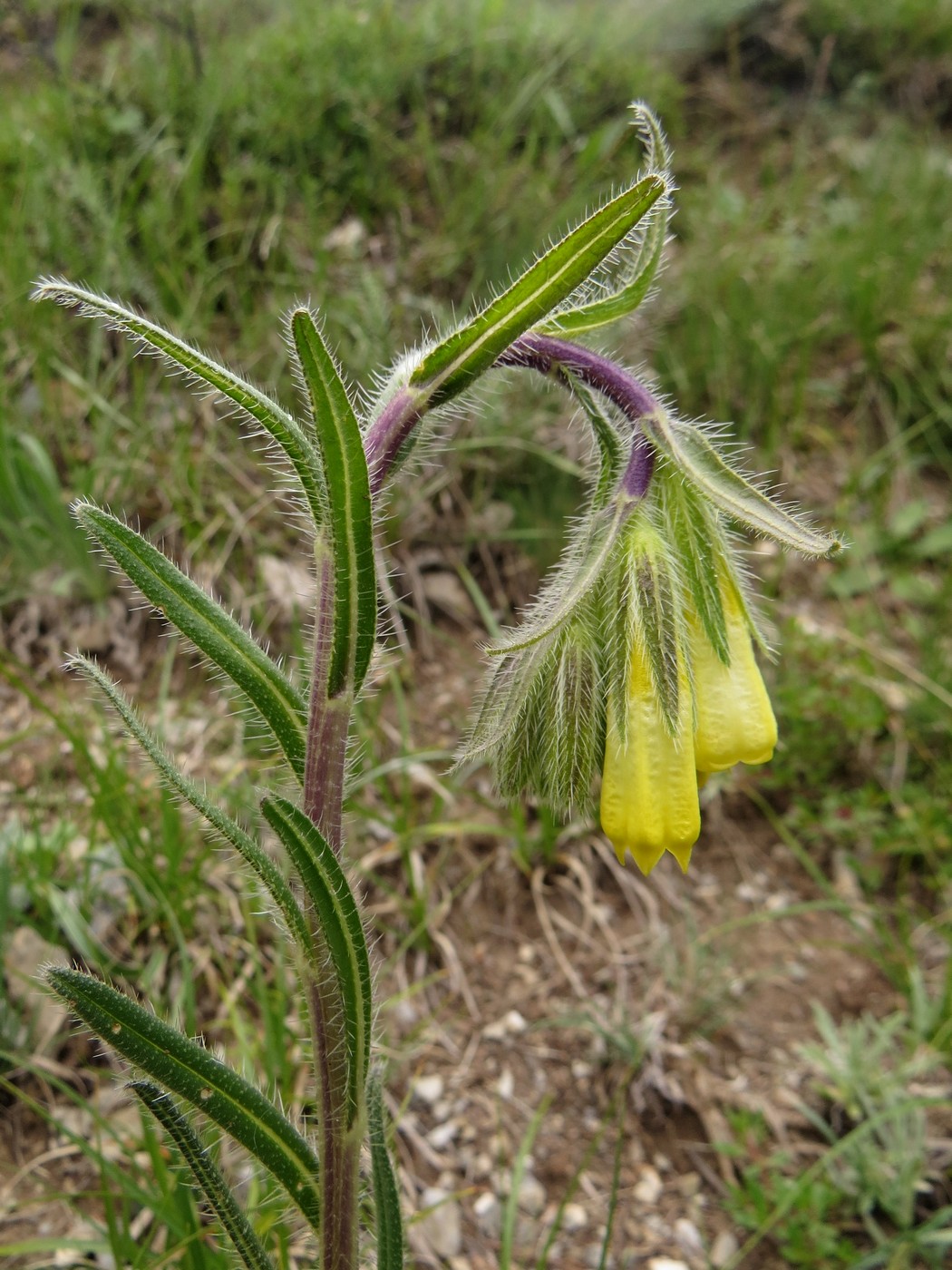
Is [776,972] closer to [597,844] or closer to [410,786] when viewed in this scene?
[597,844]

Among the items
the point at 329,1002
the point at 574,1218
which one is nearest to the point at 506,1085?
the point at 574,1218

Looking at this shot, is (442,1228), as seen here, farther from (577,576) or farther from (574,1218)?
(577,576)

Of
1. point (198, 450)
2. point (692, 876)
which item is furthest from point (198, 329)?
point (692, 876)

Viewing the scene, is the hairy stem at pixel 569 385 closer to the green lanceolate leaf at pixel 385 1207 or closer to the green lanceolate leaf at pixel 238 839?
the green lanceolate leaf at pixel 238 839

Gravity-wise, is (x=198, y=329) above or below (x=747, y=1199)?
above

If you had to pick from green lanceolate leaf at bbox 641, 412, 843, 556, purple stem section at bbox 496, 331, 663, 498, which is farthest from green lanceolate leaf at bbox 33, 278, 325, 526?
green lanceolate leaf at bbox 641, 412, 843, 556

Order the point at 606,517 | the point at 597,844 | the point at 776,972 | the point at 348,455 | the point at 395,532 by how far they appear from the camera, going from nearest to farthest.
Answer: the point at 348,455 → the point at 606,517 → the point at 776,972 → the point at 597,844 → the point at 395,532

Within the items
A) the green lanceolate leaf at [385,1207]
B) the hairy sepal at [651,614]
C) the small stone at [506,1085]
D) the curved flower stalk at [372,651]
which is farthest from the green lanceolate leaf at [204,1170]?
the small stone at [506,1085]
